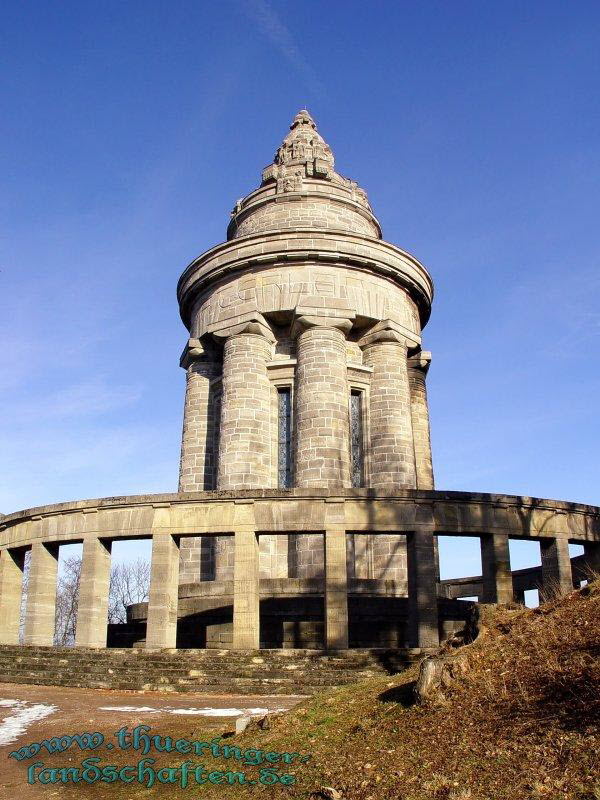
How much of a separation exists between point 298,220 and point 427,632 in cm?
1732

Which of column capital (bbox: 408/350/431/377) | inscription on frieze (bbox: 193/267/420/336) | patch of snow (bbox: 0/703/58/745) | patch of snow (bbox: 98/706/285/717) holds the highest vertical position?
inscription on frieze (bbox: 193/267/420/336)

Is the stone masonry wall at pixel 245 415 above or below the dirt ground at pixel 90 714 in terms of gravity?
above

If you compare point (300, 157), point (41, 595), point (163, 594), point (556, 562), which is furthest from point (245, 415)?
point (300, 157)

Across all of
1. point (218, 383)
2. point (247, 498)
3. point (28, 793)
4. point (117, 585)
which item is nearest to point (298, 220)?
point (218, 383)

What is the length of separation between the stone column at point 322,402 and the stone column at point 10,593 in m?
8.85

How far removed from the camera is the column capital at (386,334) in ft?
86.2

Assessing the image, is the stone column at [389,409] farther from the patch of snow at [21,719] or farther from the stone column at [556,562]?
the patch of snow at [21,719]

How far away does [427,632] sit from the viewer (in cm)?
1723

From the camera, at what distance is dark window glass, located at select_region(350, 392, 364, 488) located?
25422mm

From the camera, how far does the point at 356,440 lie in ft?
85.5

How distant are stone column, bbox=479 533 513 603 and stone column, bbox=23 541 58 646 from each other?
38.1 feet

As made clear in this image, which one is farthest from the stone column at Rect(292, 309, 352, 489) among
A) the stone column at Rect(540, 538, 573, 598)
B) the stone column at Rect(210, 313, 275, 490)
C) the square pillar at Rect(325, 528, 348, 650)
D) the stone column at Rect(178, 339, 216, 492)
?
the stone column at Rect(540, 538, 573, 598)

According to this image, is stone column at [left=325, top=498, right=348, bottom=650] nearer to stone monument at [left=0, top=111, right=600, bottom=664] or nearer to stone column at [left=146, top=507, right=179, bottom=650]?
stone monument at [left=0, top=111, right=600, bottom=664]

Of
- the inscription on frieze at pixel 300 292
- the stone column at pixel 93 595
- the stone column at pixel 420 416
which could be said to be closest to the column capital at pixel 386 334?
the inscription on frieze at pixel 300 292
